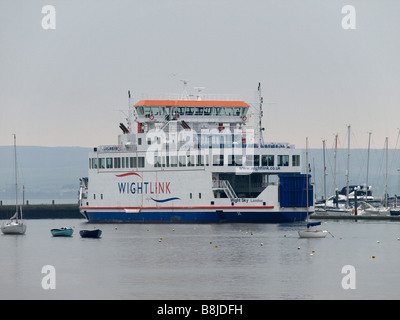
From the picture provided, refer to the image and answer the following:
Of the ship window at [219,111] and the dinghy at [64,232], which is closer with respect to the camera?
the dinghy at [64,232]

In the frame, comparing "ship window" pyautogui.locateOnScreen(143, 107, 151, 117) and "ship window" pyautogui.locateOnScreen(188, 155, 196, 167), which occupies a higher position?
"ship window" pyautogui.locateOnScreen(143, 107, 151, 117)

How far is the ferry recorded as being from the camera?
3460 inches

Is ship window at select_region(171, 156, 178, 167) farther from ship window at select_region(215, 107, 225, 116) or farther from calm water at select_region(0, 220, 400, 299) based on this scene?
ship window at select_region(215, 107, 225, 116)

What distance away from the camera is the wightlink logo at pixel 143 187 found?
90875mm

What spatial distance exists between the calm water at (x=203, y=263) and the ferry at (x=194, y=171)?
6.33ft

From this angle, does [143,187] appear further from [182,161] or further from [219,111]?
[219,111]

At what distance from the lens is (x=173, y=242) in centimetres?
7394

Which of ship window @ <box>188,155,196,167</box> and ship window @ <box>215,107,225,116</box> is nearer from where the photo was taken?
ship window @ <box>188,155,196,167</box>

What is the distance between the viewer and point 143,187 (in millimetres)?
92125

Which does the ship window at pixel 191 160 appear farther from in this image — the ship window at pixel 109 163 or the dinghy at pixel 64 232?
the dinghy at pixel 64 232

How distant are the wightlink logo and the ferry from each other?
0.08m

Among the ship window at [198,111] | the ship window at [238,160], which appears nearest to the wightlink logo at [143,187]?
the ship window at [238,160]

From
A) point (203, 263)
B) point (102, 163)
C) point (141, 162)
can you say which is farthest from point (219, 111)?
point (203, 263)

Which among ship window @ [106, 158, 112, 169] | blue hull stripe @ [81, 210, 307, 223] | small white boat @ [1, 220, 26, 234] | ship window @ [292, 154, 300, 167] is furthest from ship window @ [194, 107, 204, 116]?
small white boat @ [1, 220, 26, 234]
